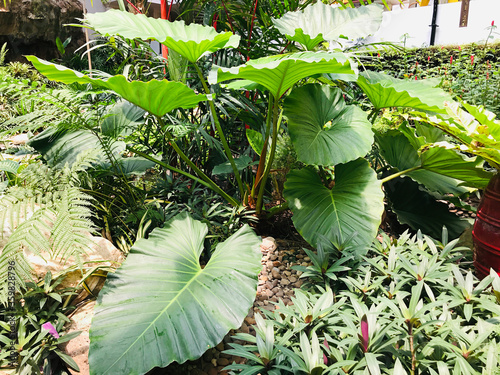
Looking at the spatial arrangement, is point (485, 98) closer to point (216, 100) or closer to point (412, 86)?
point (412, 86)

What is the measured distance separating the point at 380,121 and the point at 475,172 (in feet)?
3.41

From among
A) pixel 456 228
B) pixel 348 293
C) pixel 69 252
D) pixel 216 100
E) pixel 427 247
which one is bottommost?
pixel 456 228

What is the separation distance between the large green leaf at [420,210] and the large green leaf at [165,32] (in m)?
1.31

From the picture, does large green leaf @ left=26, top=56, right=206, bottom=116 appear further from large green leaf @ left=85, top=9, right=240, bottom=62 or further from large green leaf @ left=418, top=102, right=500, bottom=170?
large green leaf @ left=418, top=102, right=500, bottom=170

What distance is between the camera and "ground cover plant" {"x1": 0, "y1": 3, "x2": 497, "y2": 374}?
104 cm

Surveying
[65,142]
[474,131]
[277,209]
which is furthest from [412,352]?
[65,142]

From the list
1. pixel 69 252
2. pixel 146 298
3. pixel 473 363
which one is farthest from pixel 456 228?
pixel 69 252

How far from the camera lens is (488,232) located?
1397mm

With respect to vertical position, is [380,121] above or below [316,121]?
below

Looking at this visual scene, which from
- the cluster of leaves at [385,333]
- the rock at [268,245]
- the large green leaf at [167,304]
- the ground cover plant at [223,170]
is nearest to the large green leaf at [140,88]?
the ground cover plant at [223,170]

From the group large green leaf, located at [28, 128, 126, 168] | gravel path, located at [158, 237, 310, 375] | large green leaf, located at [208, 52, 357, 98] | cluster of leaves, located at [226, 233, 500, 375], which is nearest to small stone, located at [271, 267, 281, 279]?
gravel path, located at [158, 237, 310, 375]

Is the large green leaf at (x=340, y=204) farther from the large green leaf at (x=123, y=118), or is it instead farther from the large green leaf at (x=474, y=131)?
the large green leaf at (x=123, y=118)

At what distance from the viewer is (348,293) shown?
3.72ft

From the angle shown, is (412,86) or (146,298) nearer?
(146,298)
